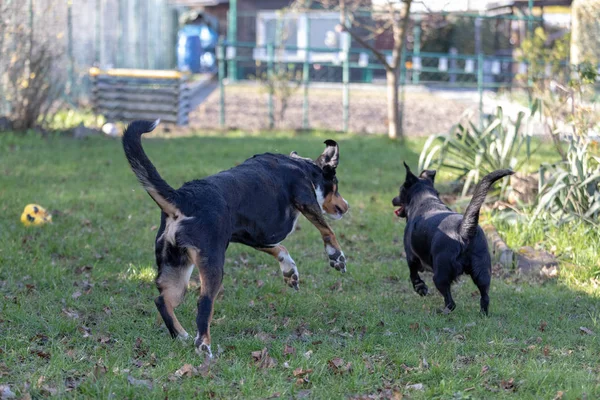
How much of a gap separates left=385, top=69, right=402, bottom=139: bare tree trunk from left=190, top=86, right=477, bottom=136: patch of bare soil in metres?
1.13

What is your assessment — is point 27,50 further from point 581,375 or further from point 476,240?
point 581,375

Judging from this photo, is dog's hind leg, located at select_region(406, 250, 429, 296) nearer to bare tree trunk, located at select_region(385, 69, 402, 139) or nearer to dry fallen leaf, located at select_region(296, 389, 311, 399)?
dry fallen leaf, located at select_region(296, 389, 311, 399)

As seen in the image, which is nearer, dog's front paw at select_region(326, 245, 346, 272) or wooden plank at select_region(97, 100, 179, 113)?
dog's front paw at select_region(326, 245, 346, 272)

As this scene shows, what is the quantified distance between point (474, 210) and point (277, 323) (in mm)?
1668

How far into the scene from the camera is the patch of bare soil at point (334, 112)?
17625 mm

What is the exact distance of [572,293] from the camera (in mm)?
6551

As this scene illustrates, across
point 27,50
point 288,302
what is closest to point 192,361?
point 288,302

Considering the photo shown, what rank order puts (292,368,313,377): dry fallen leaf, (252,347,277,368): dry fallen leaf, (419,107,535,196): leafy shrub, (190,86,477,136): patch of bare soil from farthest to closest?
(190,86,477,136): patch of bare soil
(419,107,535,196): leafy shrub
(252,347,277,368): dry fallen leaf
(292,368,313,377): dry fallen leaf

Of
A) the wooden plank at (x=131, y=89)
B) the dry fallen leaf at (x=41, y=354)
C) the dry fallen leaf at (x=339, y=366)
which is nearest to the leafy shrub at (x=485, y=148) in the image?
the dry fallen leaf at (x=339, y=366)

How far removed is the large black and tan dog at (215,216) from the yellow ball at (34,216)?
3184mm

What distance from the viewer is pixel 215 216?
504 cm

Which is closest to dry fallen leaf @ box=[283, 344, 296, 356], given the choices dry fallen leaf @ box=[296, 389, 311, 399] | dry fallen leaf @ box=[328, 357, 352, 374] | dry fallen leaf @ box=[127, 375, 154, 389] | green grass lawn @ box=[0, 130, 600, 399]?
green grass lawn @ box=[0, 130, 600, 399]

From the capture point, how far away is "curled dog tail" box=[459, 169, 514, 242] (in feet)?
18.3

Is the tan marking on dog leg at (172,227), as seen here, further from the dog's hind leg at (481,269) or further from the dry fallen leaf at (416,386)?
the dog's hind leg at (481,269)
